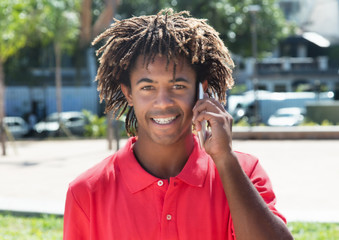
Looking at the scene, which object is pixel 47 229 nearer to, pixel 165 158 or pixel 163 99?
pixel 165 158

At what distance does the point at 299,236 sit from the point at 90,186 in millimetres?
3869

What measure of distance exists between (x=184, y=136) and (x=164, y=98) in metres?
0.19

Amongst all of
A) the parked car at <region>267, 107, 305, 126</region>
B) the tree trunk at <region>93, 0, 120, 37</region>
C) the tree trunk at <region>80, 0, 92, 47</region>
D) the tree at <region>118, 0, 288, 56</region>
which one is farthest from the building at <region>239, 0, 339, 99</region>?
the tree trunk at <region>93, 0, 120, 37</region>

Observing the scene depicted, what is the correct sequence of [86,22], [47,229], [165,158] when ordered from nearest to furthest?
A: 1. [165,158]
2. [47,229]
3. [86,22]

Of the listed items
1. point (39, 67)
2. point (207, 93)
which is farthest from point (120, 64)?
point (39, 67)

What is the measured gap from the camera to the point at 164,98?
6.46 ft

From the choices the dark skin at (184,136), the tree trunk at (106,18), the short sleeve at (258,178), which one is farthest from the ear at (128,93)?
the tree trunk at (106,18)

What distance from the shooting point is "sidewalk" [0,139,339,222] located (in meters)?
7.16

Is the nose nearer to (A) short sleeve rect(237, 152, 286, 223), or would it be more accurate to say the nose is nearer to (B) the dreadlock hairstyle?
(B) the dreadlock hairstyle

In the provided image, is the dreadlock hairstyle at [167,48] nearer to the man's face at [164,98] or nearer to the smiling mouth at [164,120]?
the man's face at [164,98]

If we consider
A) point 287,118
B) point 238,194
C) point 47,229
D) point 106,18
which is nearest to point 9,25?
point 106,18

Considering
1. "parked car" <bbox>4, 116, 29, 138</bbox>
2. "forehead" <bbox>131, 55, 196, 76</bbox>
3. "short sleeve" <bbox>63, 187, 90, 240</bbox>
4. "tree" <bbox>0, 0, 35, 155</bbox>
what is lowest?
"parked car" <bbox>4, 116, 29, 138</bbox>

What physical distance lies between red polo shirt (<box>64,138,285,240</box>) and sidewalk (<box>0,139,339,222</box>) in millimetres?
4503

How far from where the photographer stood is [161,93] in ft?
6.48
